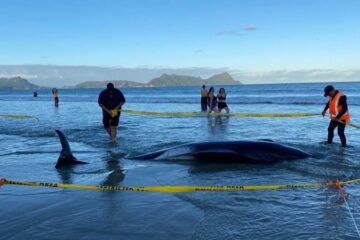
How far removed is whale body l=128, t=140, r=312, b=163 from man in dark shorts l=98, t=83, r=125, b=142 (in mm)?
4006

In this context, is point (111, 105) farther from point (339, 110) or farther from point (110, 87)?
point (339, 110)

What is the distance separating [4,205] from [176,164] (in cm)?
411

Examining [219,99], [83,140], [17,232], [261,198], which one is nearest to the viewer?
[17,232]

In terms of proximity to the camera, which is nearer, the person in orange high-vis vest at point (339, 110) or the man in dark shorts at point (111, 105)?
the person in orange high-vis vest at point (339, 110)

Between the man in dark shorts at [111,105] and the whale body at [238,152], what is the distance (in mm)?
4006

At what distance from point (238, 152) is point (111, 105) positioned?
5511 mm

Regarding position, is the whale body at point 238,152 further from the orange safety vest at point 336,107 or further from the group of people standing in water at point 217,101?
the group of people standing in water at point 217,101

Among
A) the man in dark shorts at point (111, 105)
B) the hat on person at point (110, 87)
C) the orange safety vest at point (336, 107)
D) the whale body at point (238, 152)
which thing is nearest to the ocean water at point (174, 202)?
the whale body at point (238, 152)

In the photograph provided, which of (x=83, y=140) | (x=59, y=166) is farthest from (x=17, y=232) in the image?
(x=83, y=140)

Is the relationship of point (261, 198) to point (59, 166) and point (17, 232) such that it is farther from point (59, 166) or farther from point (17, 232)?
point (59, 166)

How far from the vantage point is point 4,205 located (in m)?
6.56

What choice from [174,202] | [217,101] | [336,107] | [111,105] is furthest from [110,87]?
[217,101]

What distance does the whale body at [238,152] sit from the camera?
9664 millimetres

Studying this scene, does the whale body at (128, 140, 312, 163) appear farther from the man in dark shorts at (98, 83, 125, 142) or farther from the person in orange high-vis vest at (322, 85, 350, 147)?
the man in dark shorts at (98, 83, 125, 142)
